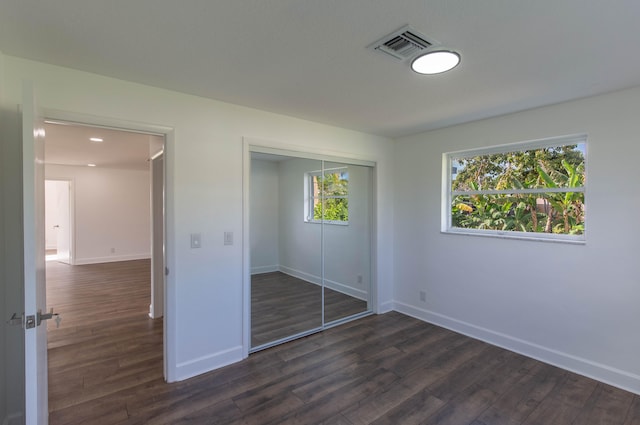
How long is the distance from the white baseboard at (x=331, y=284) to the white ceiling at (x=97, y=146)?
199 centimetres

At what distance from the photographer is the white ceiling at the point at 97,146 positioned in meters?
3.95

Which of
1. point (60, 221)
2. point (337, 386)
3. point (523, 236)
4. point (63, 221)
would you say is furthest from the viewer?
point (60, 221)

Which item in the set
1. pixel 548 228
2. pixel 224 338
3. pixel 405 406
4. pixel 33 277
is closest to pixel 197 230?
pixel 224 338

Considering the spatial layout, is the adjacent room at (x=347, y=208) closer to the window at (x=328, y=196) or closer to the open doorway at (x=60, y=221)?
the window at (x=328, y=196)

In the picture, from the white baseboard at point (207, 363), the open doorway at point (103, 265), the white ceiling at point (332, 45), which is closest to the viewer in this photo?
the white ceiling at point (332, 45)

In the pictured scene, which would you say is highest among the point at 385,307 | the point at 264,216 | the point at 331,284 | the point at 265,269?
the point at 264,216

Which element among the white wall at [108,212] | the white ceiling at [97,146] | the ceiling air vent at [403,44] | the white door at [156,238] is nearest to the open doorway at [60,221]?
the white wall at [108,212]

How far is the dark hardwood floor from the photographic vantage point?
215 cm

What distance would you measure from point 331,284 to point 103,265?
6.56 m

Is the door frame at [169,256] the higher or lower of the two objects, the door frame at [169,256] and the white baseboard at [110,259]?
the higher

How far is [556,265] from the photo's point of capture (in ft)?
9.30

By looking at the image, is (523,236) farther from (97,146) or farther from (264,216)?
(97,146)

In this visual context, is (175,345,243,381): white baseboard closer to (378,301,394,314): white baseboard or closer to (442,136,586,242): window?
(378,301,394,314): white baseboard

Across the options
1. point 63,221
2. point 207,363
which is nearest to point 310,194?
point 207,363
